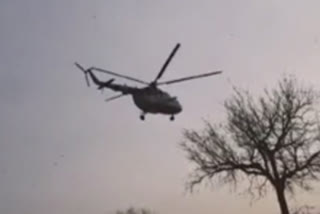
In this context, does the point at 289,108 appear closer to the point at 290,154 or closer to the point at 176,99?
the point at 290,154

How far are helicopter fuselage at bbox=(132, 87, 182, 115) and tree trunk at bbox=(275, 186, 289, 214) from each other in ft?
→ 25.1

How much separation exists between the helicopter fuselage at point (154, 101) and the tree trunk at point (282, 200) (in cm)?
766

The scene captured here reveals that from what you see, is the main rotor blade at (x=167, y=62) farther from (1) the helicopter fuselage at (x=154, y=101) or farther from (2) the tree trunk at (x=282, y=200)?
(2) the tree trunk at (x=282, y=200)

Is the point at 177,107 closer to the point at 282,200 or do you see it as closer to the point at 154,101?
the point at 154,101

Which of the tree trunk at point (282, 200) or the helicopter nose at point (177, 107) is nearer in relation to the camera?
the tree trunk at point (282, 200)

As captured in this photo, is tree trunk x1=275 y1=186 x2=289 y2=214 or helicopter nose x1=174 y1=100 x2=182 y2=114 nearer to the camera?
tree trunk x1=275 y1=186 x2=289 y2=214

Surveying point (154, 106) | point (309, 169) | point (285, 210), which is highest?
point (154, 106)

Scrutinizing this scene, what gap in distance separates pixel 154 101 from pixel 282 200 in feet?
30.3

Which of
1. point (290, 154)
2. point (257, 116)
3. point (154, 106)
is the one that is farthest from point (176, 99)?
point (290, 154)

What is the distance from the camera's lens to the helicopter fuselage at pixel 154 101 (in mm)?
36719

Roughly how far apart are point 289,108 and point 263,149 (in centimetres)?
304

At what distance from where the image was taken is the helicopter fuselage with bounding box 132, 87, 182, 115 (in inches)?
1446

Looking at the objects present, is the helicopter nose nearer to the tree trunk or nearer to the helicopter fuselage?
the helicopter fuselage

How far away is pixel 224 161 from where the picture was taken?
39719 millimetres
